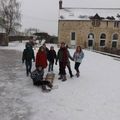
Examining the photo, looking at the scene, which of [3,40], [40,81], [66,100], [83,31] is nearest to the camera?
[66,100]

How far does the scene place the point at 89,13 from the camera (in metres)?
54.9

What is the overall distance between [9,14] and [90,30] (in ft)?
49.7

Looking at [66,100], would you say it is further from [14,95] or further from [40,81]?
[40,81]

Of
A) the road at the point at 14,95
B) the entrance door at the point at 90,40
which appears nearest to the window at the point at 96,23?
the entrance door at the point at 90,40

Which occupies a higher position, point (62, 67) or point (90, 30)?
point (90, 30)

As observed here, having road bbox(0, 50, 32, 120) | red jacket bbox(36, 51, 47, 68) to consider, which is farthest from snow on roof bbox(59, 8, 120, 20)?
red jacket bbox(36, 51, 47, 68)

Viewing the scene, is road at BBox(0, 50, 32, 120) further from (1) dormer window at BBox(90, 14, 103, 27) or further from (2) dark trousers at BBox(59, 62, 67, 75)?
(1) dormer window at BBox(90, 14, 103, 27)

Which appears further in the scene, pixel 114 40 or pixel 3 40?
pixel 114 40

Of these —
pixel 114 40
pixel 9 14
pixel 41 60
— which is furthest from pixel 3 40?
pixel 41 60

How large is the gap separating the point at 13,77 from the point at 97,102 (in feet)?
19.6

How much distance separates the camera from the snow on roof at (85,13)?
53128 millimetres

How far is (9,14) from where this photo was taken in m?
55.0

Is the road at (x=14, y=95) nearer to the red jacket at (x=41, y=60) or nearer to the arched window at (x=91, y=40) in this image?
the red jacket at (x=41, y=60)

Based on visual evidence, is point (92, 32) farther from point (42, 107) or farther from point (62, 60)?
point (42, 107)
